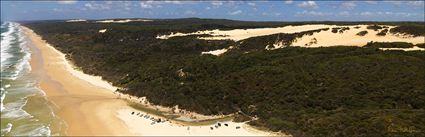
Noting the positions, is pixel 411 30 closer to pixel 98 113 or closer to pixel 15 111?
pixel 98 113

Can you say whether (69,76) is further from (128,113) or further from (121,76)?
(128,113)

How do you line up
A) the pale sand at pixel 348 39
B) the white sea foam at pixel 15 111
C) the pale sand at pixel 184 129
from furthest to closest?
the pale sand at pixel 348 39 < the white sea foam at pixel 15 111 < the pale sand at pixel 184 129

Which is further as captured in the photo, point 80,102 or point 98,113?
point 80,102

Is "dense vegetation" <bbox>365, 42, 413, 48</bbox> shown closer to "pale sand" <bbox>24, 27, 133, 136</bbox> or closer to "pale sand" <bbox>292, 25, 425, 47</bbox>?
"pale sand" <bbox>292, 25, 425, 47</bbox>

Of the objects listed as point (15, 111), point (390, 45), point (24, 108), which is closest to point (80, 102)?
point (24, 108)

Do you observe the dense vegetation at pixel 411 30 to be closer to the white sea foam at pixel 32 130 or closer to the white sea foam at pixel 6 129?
the white sea foam at pixel 32 130

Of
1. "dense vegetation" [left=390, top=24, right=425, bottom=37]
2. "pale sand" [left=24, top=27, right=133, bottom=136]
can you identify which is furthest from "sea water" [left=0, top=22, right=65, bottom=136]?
"dense vegetation" [left=390, top=24, right=425, bottom=37]

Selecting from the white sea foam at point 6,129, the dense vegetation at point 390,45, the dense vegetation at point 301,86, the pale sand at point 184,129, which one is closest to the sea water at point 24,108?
the white sea foam at point 6,129

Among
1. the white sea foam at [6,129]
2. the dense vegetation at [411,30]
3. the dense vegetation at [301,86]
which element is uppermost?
→ the dense vegetation at [411,30]
